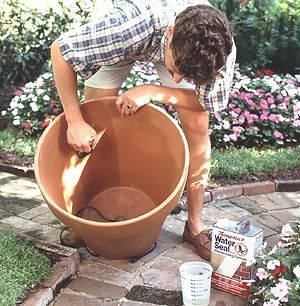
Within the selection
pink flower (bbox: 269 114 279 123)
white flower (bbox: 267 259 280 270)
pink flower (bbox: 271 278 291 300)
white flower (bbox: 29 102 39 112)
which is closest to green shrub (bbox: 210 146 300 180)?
pink flower (bbox: 269 114 279 123)

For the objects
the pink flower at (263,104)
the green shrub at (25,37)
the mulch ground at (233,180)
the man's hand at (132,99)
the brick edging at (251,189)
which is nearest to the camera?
the man's hand at (132,99)

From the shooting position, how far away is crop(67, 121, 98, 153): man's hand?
2.55 metres

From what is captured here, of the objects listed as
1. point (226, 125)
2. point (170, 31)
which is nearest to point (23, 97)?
point (226, 125)

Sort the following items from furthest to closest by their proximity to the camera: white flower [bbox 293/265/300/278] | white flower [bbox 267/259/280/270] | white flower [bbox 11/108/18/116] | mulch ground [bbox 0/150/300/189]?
1. white flower [bbox 11/108/18/116]
2. mulch ground [bbox 0/150/300/189]
3. white flower [bbox 267/259/280/270]
4. white flower [bbox 293/265/300/278]

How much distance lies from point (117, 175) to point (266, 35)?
273 centimetres

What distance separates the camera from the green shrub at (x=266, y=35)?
17.0ft

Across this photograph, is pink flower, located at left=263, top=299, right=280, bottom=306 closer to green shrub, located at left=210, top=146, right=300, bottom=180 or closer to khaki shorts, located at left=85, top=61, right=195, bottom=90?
khaki shorts, located at left=85, top=61, right=195, bottom=90

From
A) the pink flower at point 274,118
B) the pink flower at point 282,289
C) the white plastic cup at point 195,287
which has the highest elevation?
the pink flower at point 282,289

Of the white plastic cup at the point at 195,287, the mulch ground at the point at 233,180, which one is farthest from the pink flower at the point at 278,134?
the white plastic cup at the point at 195,287

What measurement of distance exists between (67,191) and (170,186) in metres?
0.44

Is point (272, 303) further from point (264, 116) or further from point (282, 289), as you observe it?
point (264, 116)

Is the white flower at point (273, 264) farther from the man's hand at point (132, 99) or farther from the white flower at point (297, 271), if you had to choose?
the man's hand at point (132, 99)

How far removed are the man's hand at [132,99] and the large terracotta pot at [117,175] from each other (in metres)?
0.08

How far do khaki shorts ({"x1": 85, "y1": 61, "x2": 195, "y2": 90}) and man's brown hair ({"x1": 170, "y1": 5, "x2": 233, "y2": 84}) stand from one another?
454 mm
